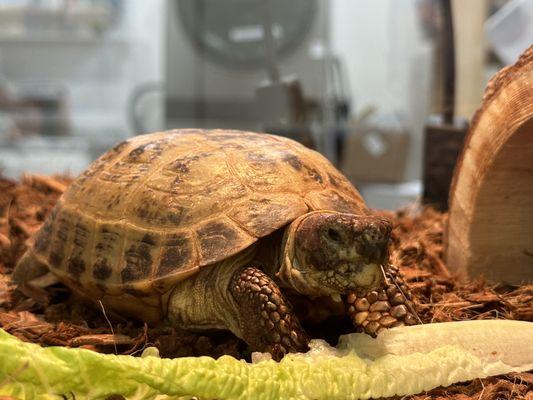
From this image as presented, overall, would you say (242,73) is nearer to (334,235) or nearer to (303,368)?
(334,235)

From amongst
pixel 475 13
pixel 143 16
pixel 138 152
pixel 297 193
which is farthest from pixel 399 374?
pixel 143 16

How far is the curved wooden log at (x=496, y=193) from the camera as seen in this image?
6.53ft

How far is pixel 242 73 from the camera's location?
3.86 m

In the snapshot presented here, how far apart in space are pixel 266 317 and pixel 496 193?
1.00 m

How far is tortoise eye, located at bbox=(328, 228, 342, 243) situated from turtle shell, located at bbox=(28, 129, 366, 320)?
175mm

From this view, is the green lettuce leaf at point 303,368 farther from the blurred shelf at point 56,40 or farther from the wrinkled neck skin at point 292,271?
the blurred shelf at point 56,40

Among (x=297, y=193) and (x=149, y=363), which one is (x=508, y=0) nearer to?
(x=297, y=193)

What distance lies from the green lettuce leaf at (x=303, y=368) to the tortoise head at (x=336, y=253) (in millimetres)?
154

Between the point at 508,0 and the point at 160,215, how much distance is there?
2.58 metres

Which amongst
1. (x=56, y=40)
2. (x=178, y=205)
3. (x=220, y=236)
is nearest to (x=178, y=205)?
(x=178, y=205)

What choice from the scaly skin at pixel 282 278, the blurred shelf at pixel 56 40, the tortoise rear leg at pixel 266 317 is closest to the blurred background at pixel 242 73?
the blurred shelf at pixel 56 40

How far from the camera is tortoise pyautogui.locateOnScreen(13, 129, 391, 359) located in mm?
1539

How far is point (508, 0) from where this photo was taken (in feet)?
11.6

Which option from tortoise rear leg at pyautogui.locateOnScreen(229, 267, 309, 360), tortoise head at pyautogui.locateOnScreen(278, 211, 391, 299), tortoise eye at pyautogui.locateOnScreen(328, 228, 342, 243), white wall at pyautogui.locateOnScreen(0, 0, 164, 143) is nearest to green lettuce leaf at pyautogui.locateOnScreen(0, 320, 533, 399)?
tortoise rear leg at pyautogui.locateOnScreen(229, 267, 309, 360)
